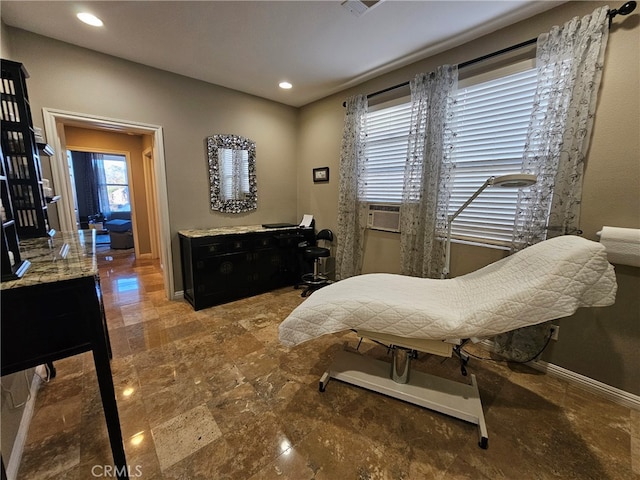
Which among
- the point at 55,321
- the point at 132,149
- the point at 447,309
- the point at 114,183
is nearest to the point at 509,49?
the point at 447,309

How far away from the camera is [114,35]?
7.14 ft

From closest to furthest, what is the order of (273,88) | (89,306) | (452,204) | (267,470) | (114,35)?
(89,306)
(267,470)
(114,35)
(452,204)
(273,88)

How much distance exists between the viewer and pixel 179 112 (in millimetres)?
2961

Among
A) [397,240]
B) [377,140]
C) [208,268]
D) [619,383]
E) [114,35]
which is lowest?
[619,383]

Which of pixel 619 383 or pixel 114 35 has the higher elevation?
pixel 114 35

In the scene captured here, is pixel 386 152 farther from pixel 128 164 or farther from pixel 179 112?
pixel 128 164

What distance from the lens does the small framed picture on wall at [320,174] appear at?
362 cm

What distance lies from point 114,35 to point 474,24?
298 cm

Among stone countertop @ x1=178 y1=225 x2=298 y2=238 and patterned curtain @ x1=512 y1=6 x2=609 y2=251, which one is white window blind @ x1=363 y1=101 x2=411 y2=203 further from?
stone countertop @ x1=178 y1=225 x2=298 y2=238

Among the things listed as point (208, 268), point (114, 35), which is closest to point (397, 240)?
point (208, 268)

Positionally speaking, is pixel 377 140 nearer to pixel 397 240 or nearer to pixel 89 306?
pixel 397 240

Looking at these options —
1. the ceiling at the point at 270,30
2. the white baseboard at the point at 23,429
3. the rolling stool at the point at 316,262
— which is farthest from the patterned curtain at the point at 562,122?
the white baseboard at the point at 23,429

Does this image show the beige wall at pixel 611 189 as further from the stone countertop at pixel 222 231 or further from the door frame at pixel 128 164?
the door frame at pixel 128 164

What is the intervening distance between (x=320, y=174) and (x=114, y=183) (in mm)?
8319
